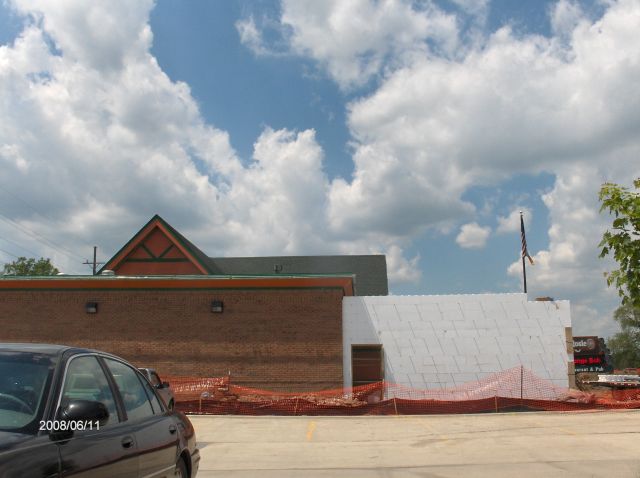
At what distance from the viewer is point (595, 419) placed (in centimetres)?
1638

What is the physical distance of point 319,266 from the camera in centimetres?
3812

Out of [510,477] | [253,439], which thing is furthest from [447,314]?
[510,477]

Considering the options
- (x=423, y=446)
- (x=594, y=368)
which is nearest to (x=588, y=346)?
(x=594, y=368)

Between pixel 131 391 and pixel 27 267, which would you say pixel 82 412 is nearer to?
pixel 131 391

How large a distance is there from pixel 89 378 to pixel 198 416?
14.3m

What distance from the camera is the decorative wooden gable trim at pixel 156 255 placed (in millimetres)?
28125

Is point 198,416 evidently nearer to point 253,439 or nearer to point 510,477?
point 253,439

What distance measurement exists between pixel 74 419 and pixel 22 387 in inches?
18.7

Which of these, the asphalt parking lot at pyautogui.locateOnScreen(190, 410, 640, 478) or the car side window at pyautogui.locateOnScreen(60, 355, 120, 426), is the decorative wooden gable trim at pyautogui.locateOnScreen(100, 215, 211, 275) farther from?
the car side window at pyautogui.locateOnScreen(60, 355, 120, 426)

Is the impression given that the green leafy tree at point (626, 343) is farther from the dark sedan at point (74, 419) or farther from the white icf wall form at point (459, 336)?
the dark sedan at point (74, 419)

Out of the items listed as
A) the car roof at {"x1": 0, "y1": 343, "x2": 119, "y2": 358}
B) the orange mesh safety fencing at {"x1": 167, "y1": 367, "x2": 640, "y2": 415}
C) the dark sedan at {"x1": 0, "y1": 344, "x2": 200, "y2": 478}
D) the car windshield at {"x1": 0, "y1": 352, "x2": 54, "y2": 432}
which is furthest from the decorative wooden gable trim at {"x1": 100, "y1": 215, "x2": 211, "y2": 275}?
the car windshield at {"x1": 0, "y1": 352, "x2": 54, "y2": 432}

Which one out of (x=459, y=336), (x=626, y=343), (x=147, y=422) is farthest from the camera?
(x=626, y=343)
